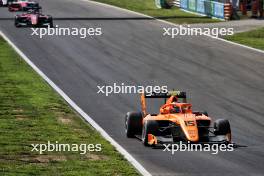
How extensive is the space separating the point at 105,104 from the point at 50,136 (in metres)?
7.44

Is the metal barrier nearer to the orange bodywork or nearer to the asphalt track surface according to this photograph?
the asphalt track surface

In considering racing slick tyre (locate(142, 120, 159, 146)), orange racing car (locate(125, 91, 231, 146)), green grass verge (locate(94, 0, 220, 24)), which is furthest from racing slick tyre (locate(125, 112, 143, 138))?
green grass verge (locate(94, 0, 220, 24))

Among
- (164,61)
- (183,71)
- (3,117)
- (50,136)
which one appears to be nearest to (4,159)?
(50,136)

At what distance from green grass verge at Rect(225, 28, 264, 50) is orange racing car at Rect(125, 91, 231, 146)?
2412 centimetres

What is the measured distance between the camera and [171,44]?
1929 inches

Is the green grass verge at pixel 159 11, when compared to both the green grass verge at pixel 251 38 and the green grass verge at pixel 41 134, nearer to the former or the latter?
the green grass verge at pixel 251 38

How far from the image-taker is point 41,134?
75.8 ft

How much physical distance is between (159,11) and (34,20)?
16.0m

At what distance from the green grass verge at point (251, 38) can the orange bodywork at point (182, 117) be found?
78.8ft

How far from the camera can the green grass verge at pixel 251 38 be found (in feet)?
157

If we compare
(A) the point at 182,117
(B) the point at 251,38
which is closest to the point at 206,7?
(B) the point at 251,38

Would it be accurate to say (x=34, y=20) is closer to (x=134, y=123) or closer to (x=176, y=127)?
(x=134, y=123)

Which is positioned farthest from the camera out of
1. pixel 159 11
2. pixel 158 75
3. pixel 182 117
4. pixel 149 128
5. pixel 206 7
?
pixel 159 11

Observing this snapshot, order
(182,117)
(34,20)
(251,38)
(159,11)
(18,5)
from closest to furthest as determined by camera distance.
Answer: (182,117) < (251,38) < (34,20) < (18,5) < (159,11)
